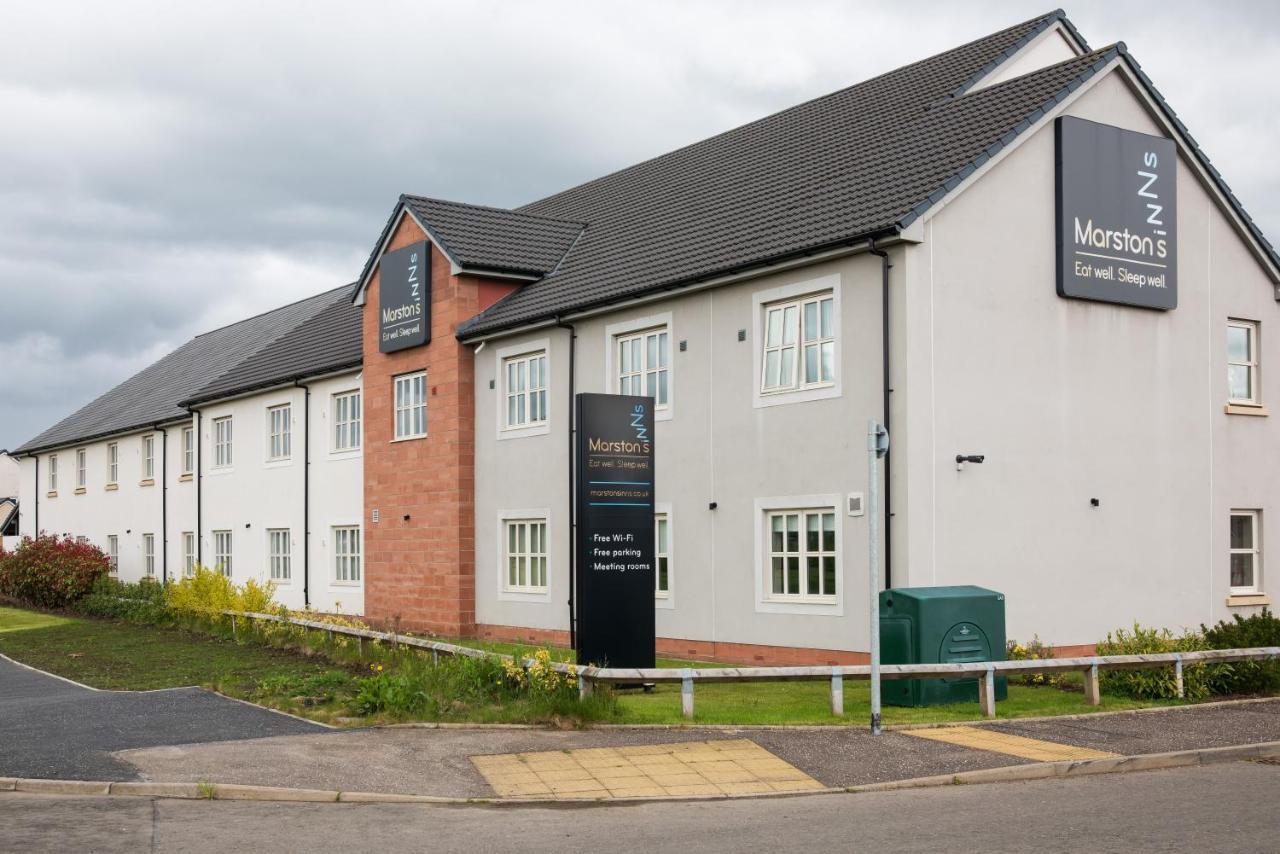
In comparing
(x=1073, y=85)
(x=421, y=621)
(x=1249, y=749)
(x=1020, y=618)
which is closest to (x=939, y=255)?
(x=1073, y=85)

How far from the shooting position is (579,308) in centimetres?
2198

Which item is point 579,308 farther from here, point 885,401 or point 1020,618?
point 1020,618

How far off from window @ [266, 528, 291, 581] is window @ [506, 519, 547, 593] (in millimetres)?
10022

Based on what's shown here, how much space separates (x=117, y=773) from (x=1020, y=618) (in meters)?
11.3

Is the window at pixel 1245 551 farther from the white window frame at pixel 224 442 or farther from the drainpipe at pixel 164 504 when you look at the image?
the drainpipe at pixel 164 504

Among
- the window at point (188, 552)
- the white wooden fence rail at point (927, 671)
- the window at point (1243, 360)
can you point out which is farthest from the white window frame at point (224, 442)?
the window at point (1243, 360)

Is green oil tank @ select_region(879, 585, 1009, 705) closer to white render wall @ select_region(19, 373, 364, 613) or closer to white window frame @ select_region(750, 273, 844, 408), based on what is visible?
white window frame @ select_region(750, 273, 844, 408)

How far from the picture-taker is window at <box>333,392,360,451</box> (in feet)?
96.4

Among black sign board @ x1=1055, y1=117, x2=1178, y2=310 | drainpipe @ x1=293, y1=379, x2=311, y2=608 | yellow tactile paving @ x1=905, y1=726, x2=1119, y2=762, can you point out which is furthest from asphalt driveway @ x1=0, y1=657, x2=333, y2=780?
drainpipe @ x1=293, y1=379, x2=311, y2=608

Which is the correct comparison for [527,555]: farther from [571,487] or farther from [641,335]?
[641,335]

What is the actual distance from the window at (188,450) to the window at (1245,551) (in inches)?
1067

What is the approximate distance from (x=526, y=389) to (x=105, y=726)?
11.5 meters

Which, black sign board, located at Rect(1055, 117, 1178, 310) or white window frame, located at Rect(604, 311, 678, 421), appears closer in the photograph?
black sign board, located at Rect(1055, 117, 1178, 310)

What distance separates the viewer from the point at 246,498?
34062 millimetres
